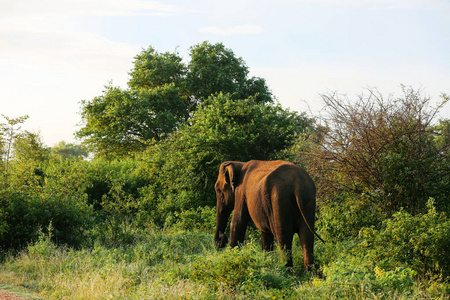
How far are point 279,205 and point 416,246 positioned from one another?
248cm

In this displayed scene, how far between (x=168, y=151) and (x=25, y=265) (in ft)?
33.8

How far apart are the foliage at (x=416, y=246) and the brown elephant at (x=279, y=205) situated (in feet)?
4.22

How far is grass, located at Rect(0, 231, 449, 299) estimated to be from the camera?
273 inches

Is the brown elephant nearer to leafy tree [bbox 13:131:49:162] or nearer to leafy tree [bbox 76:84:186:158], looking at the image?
leafy tree [bbox 13:131:49:162]

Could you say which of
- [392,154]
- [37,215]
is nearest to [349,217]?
[392,154]

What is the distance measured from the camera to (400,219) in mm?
9008

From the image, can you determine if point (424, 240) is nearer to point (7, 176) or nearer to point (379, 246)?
point (379, 246)

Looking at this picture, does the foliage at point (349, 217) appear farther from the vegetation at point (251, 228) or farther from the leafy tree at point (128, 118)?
the leafy tree at point (128, 118)

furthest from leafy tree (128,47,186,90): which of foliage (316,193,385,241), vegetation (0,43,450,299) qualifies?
foliage (316,193,385,241)

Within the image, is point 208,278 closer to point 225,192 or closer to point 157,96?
point 225,192

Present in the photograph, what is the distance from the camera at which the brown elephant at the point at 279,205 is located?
9039mm

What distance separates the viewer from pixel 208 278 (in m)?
7.97

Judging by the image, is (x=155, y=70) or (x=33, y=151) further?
(x=155, y=70)

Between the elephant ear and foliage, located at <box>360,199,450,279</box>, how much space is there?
3.53m
